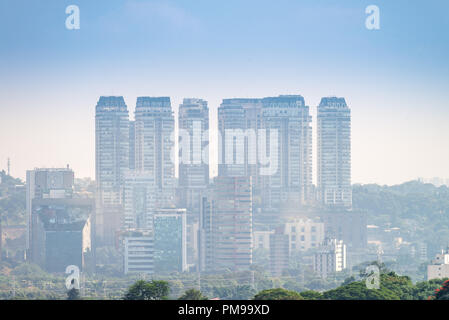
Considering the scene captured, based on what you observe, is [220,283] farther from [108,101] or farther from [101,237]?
[108,101]

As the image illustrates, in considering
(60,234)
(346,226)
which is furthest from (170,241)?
(346,226)

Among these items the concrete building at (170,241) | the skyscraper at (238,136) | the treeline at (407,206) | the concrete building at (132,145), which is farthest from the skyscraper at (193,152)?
the treeline at (407,206)

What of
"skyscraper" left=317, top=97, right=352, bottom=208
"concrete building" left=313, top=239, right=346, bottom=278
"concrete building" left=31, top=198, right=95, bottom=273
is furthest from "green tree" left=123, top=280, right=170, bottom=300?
"skyscraper" left=317, top=97, right=352, bottom=208

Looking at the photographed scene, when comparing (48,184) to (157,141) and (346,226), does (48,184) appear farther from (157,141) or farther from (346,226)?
(346,226)

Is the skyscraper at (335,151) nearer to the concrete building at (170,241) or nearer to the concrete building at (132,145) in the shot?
the concrete building at (132,145)
